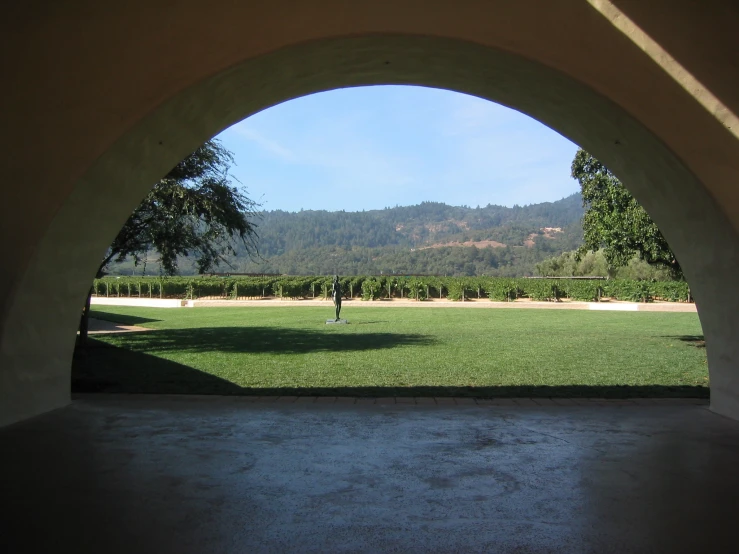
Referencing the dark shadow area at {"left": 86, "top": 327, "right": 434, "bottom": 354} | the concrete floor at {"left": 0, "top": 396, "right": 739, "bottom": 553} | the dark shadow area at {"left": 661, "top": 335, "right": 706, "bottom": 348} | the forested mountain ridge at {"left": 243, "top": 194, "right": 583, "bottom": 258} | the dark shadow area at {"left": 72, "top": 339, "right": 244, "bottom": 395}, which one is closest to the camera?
the concrete floor at {"left": 0, "top": 396, "right": 739, "bottom": 553}

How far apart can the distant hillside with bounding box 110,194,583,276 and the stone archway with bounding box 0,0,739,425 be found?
2230 inches

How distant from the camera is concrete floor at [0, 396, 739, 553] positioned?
254cm

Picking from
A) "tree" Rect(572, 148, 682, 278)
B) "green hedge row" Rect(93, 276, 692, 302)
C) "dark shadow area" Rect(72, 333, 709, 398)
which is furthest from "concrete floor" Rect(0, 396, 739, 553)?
"green hedge row" Rect(93, 276, 692, 302)

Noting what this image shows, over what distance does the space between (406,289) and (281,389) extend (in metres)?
29.8

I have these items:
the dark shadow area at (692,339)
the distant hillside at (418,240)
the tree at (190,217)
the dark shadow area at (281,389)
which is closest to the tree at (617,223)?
the dark shadow area at (692,339)

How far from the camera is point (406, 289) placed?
36656 mm

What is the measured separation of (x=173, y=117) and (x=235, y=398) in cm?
282

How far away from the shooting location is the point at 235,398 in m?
5.79

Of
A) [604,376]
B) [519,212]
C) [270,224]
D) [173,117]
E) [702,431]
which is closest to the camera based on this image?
[173,117]

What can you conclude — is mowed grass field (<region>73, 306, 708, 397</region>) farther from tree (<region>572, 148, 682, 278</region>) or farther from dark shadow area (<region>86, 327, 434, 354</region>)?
tree (<region>572, 148, 682, 278</region>)

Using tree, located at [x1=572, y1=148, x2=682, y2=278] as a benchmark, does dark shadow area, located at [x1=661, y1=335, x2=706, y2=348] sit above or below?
below

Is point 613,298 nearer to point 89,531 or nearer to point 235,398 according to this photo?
point 235,398

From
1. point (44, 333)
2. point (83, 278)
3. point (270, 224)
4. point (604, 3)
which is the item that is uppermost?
point (270, 224)

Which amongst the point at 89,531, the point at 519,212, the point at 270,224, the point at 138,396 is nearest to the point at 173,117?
the point at 89,531
